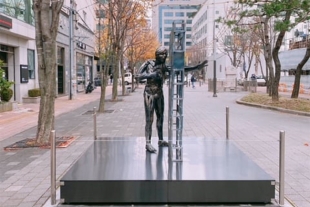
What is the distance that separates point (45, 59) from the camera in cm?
952

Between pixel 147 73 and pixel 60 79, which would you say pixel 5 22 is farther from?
pixel 147 73

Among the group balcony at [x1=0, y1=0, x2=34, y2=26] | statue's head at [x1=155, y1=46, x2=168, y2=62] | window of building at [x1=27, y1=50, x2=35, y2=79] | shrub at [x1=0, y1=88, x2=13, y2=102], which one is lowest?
shrub at [x1=0, y1=88, x2=13, y2=102]

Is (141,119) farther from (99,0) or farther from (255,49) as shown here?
(255,49)

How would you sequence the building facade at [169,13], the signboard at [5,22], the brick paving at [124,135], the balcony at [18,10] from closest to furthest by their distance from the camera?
the brick paving at [124,135] < the signboard at [5,22] < the balcony at [18,10] < the building facade at [169,13]

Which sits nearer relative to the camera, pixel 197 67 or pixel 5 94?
pixel 197 67

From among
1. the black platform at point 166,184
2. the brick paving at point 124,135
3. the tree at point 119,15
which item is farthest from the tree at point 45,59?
the tree at point 119,15

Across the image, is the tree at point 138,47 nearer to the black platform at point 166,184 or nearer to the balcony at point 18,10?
the balcony at point 18,10

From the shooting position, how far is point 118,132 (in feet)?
38.2

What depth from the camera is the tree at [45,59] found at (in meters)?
9.47

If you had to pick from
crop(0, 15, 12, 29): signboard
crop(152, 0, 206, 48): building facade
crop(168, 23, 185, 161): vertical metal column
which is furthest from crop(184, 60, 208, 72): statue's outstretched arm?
crop(152, 0, 206, 48): building facade

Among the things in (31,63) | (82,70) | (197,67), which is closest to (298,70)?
(31,63)

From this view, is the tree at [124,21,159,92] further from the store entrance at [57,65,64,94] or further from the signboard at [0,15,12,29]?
the signboard at [0,15,12,29]

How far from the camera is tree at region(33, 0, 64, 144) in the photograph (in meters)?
9.47

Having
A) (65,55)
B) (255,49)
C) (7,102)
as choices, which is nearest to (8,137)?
(7,102)
